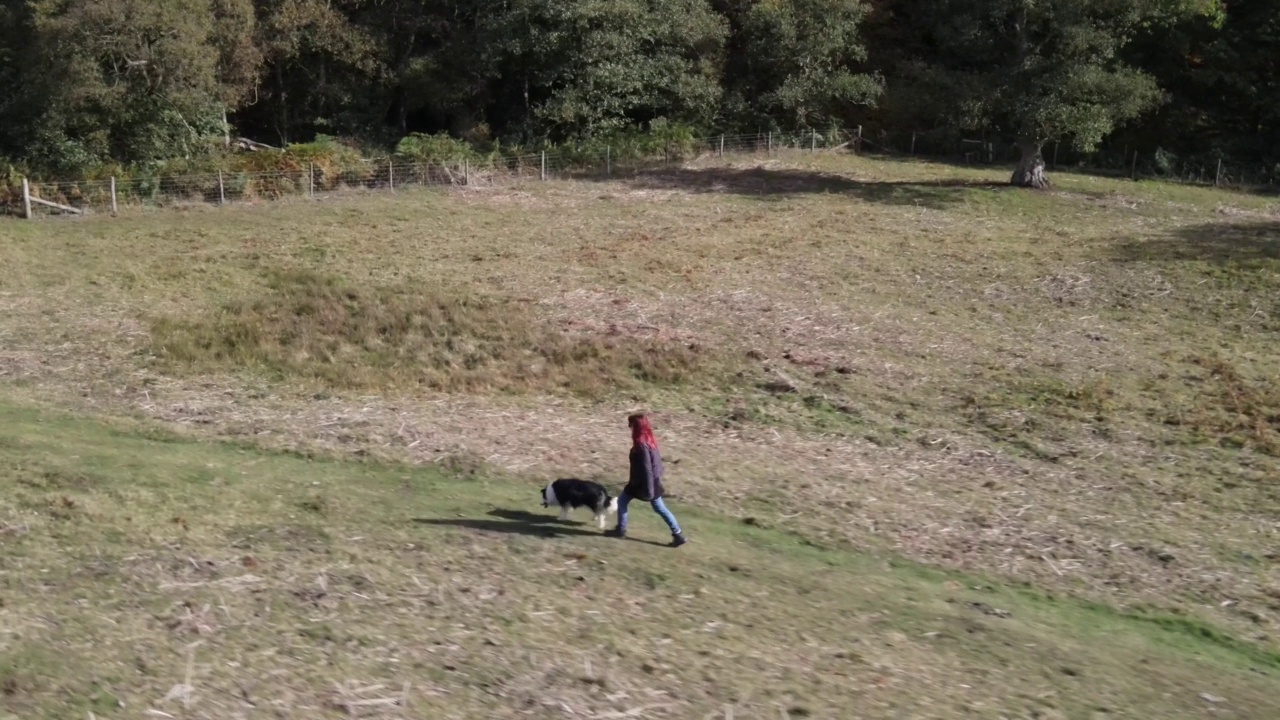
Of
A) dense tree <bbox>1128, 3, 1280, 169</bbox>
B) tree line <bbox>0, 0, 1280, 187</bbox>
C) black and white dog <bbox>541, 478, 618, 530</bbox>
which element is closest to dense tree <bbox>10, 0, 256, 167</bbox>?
tree line <bbox>0, 0, 1280, 187</bbox>

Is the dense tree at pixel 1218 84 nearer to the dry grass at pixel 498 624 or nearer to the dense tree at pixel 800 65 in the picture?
the dense tree at pixel 800 65

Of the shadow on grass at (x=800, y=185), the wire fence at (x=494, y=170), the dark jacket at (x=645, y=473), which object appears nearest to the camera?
the dark jacket at (x=645, y=473)

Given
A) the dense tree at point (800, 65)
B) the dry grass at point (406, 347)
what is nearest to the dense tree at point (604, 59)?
the dense tree at point (800, 65)

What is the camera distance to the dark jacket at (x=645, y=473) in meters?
10.7

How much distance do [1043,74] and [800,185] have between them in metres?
7.35

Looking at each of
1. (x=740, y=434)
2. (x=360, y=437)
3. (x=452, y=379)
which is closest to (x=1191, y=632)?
(x=740, y=434)

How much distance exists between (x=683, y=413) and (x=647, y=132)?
26.6 m

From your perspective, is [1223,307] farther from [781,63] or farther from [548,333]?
[781,63]

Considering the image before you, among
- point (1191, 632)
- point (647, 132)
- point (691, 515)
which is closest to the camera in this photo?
point (1191, 632)

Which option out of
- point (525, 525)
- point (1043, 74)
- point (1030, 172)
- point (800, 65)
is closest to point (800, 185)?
point (1030, 172)

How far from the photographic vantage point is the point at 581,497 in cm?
1111

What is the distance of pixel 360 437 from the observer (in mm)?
14789

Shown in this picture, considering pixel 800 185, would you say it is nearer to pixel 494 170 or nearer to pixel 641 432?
pixel 494 170

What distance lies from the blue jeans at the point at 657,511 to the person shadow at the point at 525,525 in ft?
0.68
